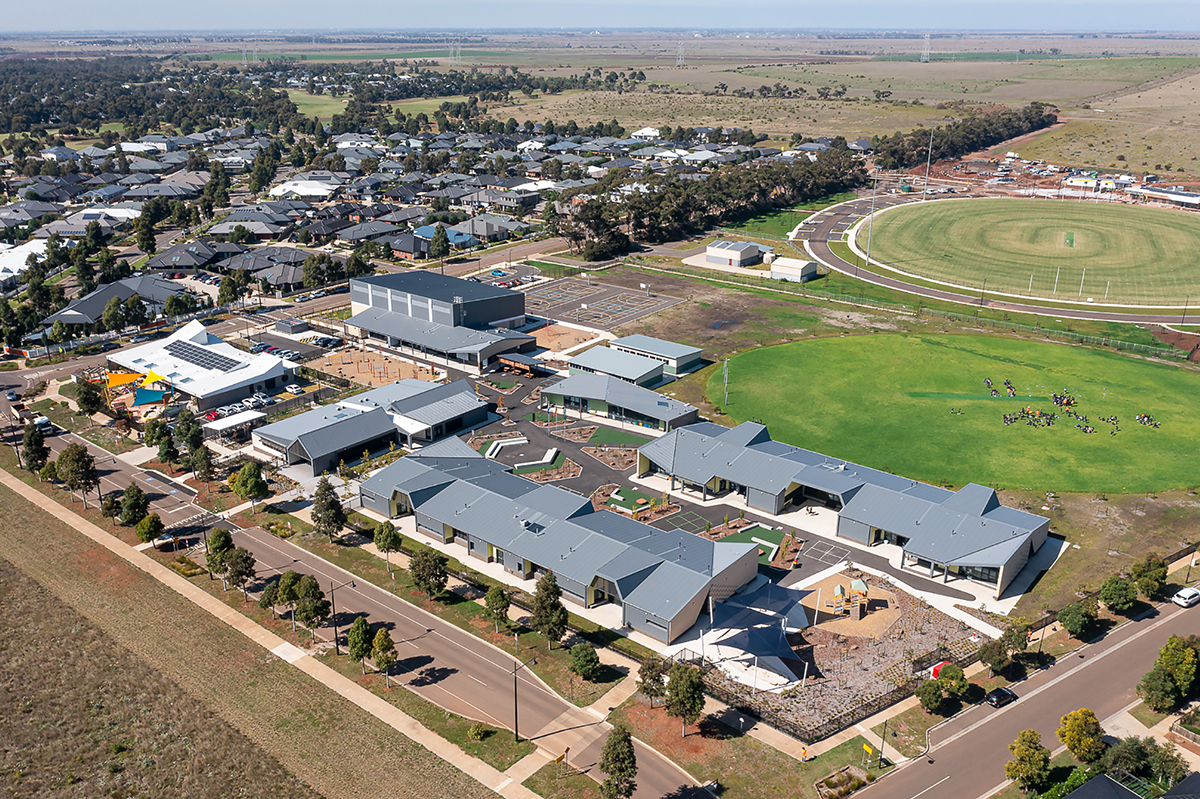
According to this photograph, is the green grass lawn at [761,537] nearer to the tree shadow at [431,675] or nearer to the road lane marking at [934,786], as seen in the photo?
the road lane marking at [934,786]

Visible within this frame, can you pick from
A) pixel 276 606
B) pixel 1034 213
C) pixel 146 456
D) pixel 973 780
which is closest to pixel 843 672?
pixel 973 780

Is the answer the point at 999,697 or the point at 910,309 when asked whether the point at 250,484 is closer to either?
the point at 999,697

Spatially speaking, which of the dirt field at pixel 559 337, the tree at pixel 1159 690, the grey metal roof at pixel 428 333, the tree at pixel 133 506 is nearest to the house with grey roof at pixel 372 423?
the grey metal roof at pixel 428 333

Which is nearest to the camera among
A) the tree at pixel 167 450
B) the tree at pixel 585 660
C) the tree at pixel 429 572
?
the tree at pixel 585 660

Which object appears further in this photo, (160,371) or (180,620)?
(160,371)

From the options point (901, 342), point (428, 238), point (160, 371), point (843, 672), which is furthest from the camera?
point (428, 238)

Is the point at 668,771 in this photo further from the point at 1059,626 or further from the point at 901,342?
the point at 901,342

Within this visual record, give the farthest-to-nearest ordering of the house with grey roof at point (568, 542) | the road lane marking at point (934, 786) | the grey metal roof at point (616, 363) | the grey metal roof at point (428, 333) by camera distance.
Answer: the grey metal roof at point (428, 333)
the grey metal roof at point (616, 363)
the house with grey roof at point (568, 542)
the road lane marking at point (934, 786)

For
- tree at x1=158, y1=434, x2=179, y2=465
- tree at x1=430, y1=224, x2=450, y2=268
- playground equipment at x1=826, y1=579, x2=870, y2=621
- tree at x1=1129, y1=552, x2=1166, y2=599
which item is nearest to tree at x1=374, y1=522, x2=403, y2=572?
tree at x1=158, y1=434, x2=179, y2=465
